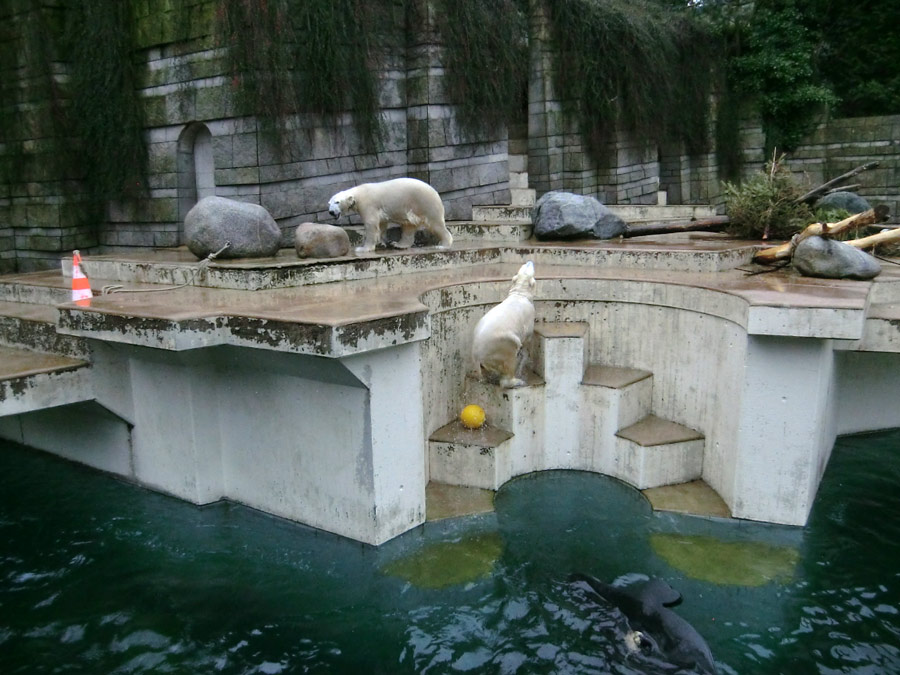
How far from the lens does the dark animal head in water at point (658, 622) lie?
4.13 meters

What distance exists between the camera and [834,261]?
6.64 m

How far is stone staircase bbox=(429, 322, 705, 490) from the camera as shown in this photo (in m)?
6.24

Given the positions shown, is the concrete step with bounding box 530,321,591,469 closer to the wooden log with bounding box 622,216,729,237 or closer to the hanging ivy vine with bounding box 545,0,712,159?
the wooden log with bounding box 622,216,729,237

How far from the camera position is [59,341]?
625 cm

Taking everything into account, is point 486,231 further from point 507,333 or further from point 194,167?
point 194,167

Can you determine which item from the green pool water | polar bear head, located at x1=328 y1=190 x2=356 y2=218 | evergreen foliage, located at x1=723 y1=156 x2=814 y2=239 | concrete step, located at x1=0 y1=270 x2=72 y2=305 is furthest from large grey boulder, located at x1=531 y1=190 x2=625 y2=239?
concrete step, located at x1=0 y1=270 x2=72 y2=305

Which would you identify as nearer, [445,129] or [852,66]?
[445,129]

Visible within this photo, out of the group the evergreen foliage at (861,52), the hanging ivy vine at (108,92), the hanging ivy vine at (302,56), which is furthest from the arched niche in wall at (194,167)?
the evergreen foliage at (861,52)

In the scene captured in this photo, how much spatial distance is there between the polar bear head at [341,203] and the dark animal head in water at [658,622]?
434 cm

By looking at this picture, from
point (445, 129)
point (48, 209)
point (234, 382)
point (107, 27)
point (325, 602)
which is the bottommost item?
point (325, 602)

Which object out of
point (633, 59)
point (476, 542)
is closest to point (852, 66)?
point (633, 59)

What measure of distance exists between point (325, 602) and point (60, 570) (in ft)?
6.57

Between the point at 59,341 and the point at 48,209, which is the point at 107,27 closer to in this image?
the point at 48,209

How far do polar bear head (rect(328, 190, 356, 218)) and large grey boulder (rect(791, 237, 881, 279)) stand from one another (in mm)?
4384
